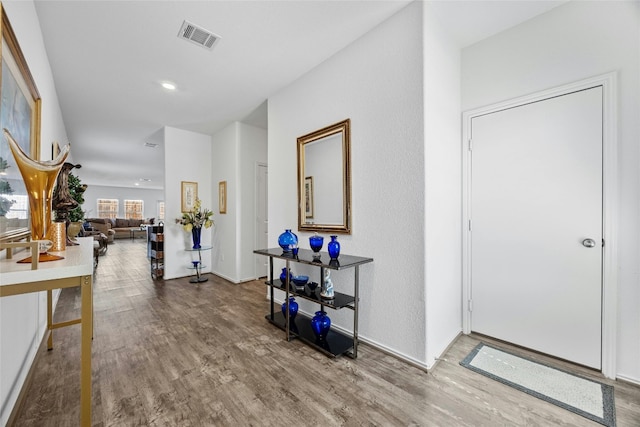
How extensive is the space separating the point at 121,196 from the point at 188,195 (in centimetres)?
1100

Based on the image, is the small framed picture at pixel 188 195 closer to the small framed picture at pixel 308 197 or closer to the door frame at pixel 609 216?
the small framed picture at pixel 308 197

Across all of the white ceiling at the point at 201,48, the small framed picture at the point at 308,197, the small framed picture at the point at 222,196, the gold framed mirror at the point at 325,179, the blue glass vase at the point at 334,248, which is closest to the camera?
the white ceiling at the point at 201,48

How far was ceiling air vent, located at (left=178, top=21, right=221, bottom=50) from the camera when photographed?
2242 mm

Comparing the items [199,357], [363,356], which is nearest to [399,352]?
[363,356]

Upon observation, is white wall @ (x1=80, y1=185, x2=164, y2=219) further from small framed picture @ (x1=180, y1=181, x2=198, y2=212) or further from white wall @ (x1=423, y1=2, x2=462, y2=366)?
white wall @ (x1=423, y1=2, x2=462, y2=366)

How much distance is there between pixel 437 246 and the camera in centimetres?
211

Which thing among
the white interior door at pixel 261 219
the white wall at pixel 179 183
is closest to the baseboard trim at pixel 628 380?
the white interior door at pixel 261 219

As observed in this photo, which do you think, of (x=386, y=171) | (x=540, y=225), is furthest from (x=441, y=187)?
(x=540, y=225)

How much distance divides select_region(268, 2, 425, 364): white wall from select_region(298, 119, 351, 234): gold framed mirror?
8 cm

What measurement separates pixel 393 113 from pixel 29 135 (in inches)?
107

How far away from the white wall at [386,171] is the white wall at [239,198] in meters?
2.20

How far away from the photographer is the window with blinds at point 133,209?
518 inches

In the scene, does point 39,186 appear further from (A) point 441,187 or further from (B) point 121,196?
(B) point 121,196

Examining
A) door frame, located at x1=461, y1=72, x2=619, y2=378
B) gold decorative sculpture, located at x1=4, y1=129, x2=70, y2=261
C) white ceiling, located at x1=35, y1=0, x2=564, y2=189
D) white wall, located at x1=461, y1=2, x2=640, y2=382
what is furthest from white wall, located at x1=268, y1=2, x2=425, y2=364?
gold decorative sculpture, located at x1=4, y1=129, x2=70, y2=261
